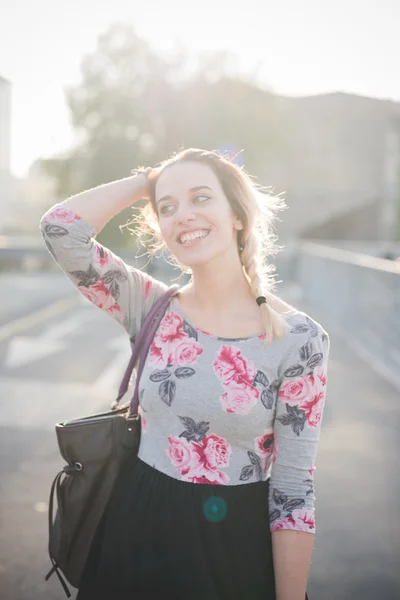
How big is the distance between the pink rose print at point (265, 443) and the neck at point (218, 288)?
418 millimetres

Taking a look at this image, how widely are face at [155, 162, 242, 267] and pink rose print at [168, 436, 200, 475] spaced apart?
55cm

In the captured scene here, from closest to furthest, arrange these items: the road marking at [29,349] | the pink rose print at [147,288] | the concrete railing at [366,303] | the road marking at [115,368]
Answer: the pink rose print at [147,288], the road marking at [115,368], the concrete railing at [366,303], the road marking at [29,349]

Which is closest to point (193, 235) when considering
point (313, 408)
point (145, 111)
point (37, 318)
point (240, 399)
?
point (240, 399)

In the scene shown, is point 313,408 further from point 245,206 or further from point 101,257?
point 101,257

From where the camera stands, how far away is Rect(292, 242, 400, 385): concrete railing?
993 cm

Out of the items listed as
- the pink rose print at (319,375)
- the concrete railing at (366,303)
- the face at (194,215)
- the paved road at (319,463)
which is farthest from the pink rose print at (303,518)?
the concrete railing at (366,303)

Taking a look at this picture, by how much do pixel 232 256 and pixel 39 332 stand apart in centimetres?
1075

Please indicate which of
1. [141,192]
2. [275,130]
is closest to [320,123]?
[275,130]

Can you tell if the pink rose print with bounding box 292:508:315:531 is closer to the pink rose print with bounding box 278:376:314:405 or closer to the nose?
the pink rose print with bounding box 278:376:314:405

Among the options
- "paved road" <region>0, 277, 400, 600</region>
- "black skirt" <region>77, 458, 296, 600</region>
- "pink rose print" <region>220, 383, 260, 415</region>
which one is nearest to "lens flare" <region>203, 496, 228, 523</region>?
"black skirt" <region>77, 458, 296, 600</region>

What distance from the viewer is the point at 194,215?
246cm

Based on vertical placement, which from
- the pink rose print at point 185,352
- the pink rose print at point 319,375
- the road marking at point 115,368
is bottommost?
the road marking at point 115,368

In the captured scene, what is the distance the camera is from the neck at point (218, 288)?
8.24 ft

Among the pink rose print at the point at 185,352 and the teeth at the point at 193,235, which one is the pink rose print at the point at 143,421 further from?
the teeth at the point at 193,235
